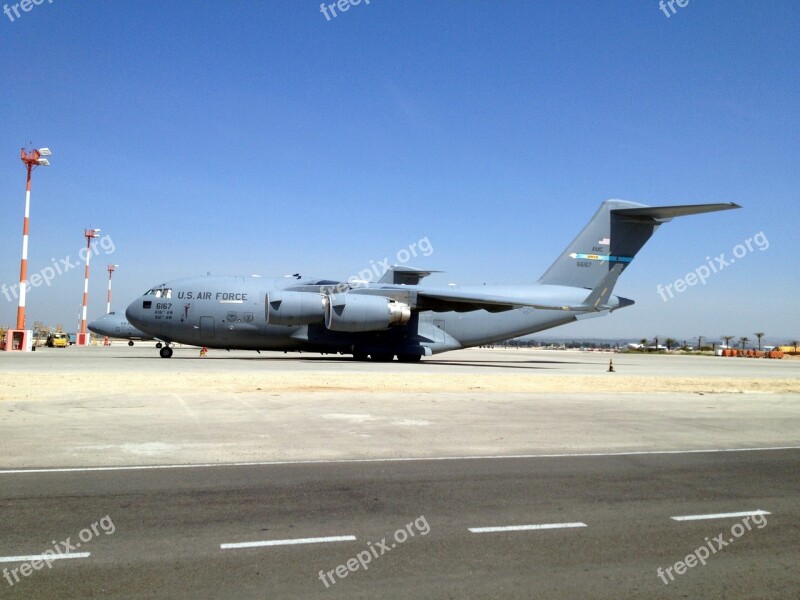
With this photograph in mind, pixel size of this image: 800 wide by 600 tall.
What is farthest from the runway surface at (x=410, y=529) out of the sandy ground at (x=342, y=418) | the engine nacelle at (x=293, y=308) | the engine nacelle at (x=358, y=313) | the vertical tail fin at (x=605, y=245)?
the vertical tail fin at (x=605, y=245)

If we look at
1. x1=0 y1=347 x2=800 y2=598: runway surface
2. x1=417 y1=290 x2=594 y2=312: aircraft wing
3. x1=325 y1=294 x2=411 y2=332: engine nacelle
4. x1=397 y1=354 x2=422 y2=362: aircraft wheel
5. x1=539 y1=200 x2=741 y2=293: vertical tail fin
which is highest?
x1=539 y1=200 x2=741 y2=293: vertical tail fin

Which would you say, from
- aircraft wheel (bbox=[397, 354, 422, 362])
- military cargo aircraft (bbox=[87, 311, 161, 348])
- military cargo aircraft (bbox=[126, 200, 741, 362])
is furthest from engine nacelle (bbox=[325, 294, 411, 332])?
military cargo aircraft (bbox=[87, 311, 161, 348])

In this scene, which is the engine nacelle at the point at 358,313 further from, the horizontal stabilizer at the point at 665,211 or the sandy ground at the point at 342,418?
the horizontal stabilizer at the point at 665,211

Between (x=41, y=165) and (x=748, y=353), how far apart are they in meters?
74.4

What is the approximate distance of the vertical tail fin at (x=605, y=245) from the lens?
33.9 meters

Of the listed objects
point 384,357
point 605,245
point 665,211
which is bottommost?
point 384,357

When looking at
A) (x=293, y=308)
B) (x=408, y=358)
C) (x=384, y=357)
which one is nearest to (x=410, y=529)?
(x=293, y=308)

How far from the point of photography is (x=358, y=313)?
30297 millimetres

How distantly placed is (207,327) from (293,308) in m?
4.66

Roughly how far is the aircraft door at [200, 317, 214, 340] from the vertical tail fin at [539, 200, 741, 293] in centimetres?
1745

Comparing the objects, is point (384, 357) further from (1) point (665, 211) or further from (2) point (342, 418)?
(2) point (342, 418)

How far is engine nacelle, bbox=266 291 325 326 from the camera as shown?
29.9 m

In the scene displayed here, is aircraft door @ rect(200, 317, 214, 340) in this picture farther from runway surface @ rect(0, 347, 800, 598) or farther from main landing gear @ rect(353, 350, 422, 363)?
runway surface @ rect(0, 347, 800, 598)

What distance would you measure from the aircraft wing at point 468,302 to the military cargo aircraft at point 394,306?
0.17 ft
